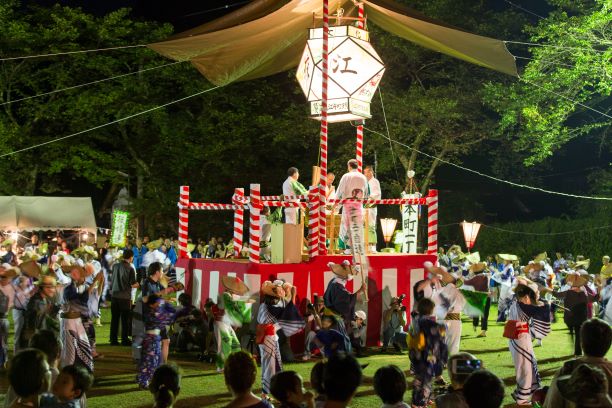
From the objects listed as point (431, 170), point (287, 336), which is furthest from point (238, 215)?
point (431, 170)

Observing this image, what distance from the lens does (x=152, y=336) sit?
9656 mm

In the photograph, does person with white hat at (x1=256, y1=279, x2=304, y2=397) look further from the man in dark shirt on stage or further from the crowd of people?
the man in dark shirt on stage

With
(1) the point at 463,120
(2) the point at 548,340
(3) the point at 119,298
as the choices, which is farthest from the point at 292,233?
(1) the point at 463,120

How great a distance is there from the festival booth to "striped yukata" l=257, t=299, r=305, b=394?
65.0 inches

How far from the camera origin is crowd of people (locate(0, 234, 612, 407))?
169 inches

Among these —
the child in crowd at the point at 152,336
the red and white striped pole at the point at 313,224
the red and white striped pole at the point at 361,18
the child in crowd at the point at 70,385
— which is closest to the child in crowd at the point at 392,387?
the child in crowd at the point at 70,385

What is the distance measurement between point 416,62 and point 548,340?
1638 centimetres

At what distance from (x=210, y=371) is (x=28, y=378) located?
23.6 feet

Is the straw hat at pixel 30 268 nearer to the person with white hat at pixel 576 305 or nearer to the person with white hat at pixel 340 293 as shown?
the person with white hat at pixel 340 293

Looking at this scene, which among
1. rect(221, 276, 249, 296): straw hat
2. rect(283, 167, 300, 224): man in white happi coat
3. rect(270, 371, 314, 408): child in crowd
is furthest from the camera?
rect(283, 167, 300, 224): man in white happi coat

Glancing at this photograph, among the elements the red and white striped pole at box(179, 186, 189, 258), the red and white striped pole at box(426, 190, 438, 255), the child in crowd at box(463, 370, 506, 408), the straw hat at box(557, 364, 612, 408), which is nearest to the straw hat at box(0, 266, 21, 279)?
the red and white striped pole at box(179, 186, 189, 258)

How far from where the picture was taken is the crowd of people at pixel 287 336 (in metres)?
4.29

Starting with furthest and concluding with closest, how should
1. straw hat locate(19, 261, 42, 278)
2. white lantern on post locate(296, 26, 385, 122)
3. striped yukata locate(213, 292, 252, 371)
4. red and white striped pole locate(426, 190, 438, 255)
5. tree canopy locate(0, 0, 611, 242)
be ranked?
1. tree canopy locate(0, 0, 611, 242)
2. red and white striped pole locate(426, 190, 438, 255)
3. white lantern on post locate(296, 26, 385, 122)
4. striped yukata locate(213, 292, 252, 371)
5. straw hat locate(19, 261, 42, 278)

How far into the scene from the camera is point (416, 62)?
95.4 feet
